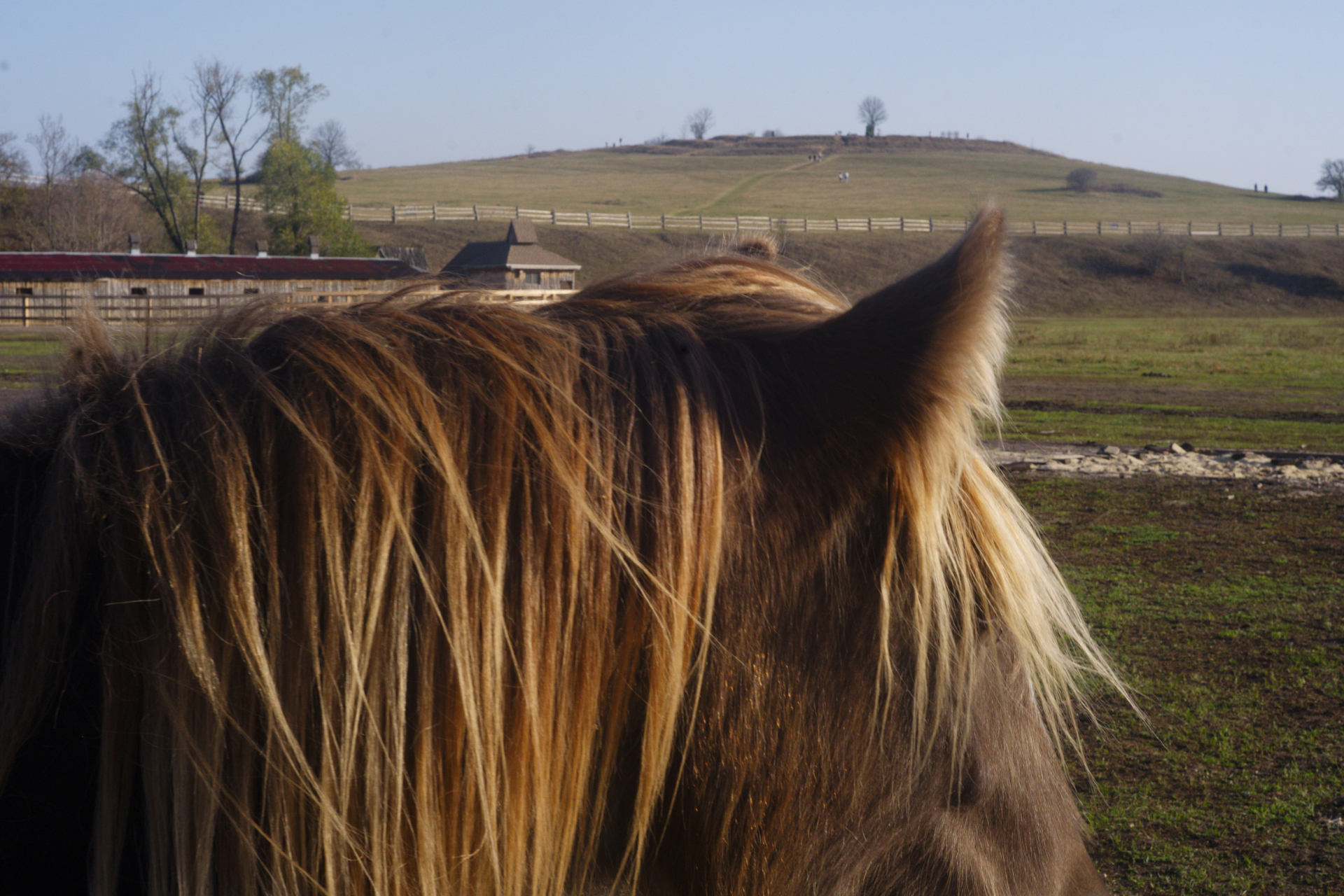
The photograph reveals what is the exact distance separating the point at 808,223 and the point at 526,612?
58.2 m

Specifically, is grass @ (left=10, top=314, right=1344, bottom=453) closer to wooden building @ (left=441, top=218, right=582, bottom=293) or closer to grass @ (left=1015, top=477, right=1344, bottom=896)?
grass @ (left=1015, top=477, right=1344, bottom=896)

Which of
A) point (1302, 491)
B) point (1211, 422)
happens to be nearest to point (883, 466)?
point (1302, 491)

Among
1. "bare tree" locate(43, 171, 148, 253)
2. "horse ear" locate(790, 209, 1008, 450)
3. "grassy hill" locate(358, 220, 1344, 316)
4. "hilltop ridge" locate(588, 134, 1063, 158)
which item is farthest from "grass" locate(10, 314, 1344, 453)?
"hilltop ridge" locate(588, 134, 1063, 158)

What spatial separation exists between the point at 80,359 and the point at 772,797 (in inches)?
34.3

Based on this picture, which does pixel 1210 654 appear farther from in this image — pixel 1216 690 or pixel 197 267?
pixel 197 267

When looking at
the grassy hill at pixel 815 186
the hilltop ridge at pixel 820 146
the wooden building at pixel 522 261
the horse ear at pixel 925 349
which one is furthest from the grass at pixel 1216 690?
the hilltop ridge at pixel 820 146

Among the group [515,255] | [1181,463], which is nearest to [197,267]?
[515,255]

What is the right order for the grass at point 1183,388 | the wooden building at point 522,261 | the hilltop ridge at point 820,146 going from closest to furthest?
the grass at point 1183,388, the wooden building at point 522,261, the hilltop ridge at point 820,146

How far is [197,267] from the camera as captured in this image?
101 feet

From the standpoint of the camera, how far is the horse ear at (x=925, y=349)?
853 millimetres

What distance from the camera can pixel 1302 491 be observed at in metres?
8.98

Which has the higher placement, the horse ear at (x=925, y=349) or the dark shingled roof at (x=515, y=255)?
the dark shingled roof at (x=515, y=255)

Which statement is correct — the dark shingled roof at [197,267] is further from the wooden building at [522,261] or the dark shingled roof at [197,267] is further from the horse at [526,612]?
the horse at [526,612]

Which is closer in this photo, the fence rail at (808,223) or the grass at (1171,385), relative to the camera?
the grass at (1171,385)
